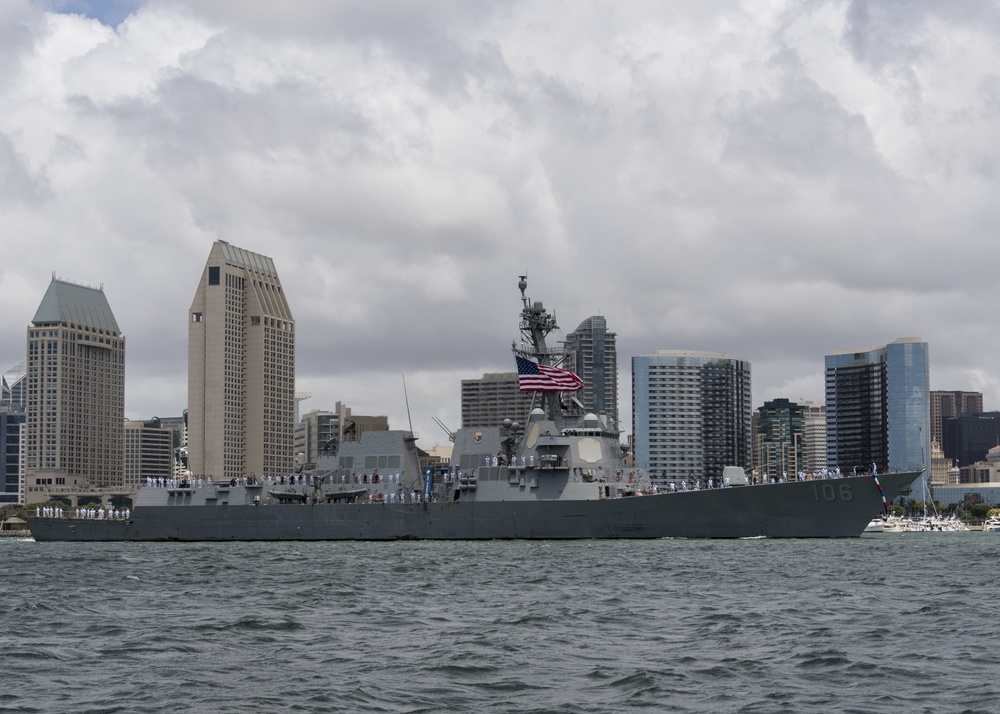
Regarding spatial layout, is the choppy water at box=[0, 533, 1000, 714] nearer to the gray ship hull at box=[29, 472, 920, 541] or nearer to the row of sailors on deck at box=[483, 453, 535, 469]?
the gray ship hull at box=[29, 472, 920, 541]

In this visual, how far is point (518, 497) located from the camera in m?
62.2

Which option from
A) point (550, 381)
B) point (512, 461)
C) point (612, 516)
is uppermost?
point (550, 381)

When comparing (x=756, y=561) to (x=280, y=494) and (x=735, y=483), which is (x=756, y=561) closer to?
(x=735, y=483)

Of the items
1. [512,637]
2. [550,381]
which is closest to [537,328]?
[550,381]

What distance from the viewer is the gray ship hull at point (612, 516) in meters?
58.7

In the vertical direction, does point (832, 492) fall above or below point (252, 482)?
below

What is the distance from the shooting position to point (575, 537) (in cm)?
6072

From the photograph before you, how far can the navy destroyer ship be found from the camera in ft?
194

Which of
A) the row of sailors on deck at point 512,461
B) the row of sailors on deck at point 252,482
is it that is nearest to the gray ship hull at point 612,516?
the row of sailors on deck at point 252,482

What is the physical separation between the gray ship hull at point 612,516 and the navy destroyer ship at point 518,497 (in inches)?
2.1

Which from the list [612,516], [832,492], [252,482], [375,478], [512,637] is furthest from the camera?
[252,482]

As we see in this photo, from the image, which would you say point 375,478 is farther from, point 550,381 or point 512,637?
point 512,637

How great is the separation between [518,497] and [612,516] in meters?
5.01

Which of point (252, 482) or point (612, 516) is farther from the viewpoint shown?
point (252, 482)
